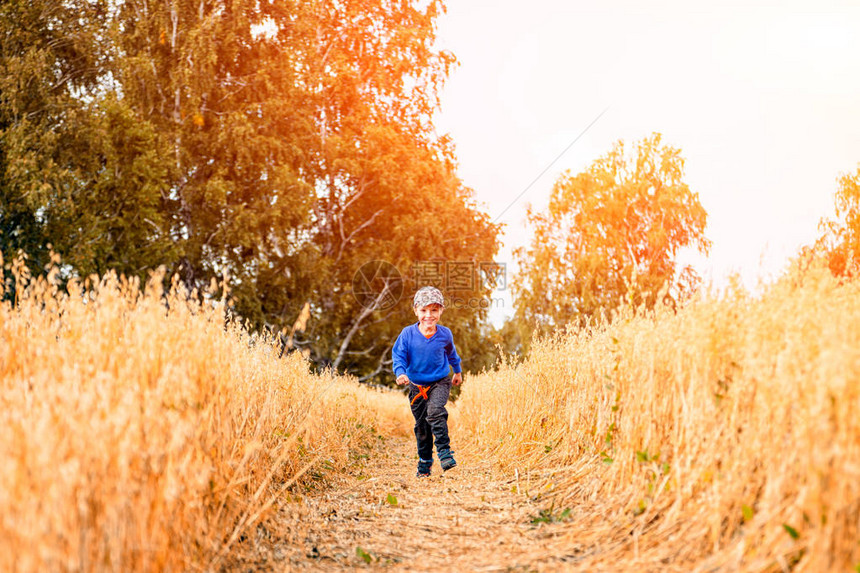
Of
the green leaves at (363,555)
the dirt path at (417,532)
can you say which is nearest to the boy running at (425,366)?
the dirt path at (417,532)

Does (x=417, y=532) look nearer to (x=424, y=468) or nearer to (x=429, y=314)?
(x=424, y=468)

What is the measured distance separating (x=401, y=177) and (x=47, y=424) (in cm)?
2174

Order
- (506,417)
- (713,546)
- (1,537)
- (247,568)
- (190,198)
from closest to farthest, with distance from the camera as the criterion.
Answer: (1,537) → (713,546) → (247,568) → (506,417) → (190,198)

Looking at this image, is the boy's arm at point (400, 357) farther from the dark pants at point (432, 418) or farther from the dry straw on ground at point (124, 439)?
the dry straw on ground at point (124, 439)

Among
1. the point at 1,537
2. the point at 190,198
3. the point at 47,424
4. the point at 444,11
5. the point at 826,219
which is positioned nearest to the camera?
the point at 1,537

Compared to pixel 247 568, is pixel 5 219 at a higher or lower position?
higher

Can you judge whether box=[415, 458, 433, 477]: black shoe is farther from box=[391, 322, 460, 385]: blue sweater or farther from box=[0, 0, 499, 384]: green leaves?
box=[0, 0, 499, 384]: green leaves

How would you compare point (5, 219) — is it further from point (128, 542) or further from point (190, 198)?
point (128, 542)

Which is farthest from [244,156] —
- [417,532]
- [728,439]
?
[728,439]

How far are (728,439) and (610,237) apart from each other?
2741 centimetres

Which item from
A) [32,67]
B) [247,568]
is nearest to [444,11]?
[32,67]

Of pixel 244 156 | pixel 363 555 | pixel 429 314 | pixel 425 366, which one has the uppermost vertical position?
pixel 244 156

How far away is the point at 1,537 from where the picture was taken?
2312 millimetres

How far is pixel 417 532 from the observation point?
14.4 ft
